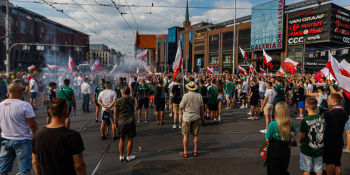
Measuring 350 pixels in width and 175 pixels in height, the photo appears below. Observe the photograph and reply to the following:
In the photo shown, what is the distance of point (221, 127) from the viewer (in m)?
7.96

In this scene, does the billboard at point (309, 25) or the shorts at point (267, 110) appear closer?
the shorts at point (267, 110)

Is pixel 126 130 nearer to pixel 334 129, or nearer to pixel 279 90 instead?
pixel 334 129

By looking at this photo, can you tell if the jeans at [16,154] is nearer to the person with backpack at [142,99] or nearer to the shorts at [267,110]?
the person with backpack at [142,99]

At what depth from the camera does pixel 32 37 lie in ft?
187

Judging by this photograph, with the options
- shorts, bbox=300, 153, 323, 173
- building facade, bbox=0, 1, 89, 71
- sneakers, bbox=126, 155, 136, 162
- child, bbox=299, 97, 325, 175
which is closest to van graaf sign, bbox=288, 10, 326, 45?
building facade, bbox=0, 1, 89, 71

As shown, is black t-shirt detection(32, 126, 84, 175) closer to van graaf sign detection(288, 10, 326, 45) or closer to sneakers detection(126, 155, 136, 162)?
sneakers detection(126, 155, 136, 162)

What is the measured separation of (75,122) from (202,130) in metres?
5.06

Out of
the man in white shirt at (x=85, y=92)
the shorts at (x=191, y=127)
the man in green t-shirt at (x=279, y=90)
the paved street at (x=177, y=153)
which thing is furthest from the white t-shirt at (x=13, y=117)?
the man in green t-shirt at (x=279, y=90)

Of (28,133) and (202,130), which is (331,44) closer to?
(202,130)

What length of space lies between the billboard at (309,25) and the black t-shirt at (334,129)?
1405 inches

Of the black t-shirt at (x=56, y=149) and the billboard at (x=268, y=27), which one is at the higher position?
the billboard at (x=268, y=27)

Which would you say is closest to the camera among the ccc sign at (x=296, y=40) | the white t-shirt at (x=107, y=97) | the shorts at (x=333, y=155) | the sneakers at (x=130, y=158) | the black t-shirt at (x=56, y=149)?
the black t-shirt at (x=56, y=149)

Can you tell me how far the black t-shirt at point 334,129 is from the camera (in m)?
3.58

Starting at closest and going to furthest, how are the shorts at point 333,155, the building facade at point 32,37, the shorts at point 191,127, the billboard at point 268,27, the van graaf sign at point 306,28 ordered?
the shorts at point 333,155 → the shorts at point 191,127 → the van graaf sign at point 306,28 → the billboard at point 268,27 → the building facade at point 32,37
